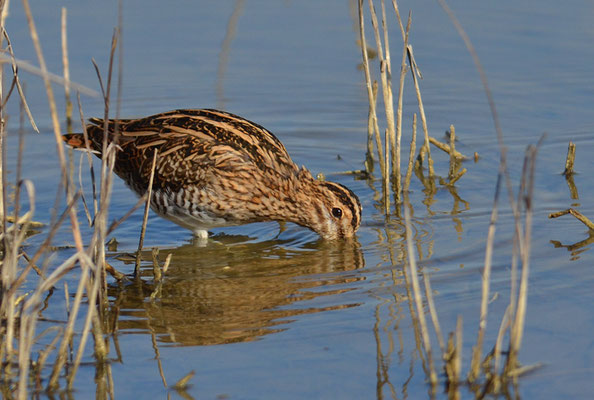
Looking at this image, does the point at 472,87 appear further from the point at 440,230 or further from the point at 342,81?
the point at 440,230

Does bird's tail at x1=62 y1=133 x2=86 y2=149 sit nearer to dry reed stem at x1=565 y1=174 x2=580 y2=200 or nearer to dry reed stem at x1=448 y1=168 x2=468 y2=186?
dry reed stem at x1=448 y1=168 x2=468 y2=186

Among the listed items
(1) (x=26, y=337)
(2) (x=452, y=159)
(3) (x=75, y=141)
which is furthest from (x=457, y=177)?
(1) (x=26, y=337)

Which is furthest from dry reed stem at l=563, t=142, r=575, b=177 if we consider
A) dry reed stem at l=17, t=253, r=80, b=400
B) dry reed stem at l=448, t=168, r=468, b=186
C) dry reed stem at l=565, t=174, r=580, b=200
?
dry reed stem at l=17, t=253, r=80, b=400

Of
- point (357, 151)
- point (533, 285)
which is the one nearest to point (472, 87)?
point (357, 151)

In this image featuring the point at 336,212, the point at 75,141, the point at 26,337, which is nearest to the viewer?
the point at 26,337

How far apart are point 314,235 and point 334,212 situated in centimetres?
50

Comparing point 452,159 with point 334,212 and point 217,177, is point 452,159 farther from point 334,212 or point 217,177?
point 217,177

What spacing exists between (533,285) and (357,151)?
12.3 ft

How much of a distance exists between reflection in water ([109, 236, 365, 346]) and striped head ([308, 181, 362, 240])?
0.38 feet

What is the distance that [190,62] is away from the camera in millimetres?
11836

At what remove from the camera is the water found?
5.62 m

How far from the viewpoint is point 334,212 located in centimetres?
806

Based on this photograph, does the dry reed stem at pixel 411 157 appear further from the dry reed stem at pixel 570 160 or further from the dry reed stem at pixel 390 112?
the dry reed stem at pixel 570 160

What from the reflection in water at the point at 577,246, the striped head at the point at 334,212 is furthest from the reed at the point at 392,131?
the reflection in water at the point at 577,246
